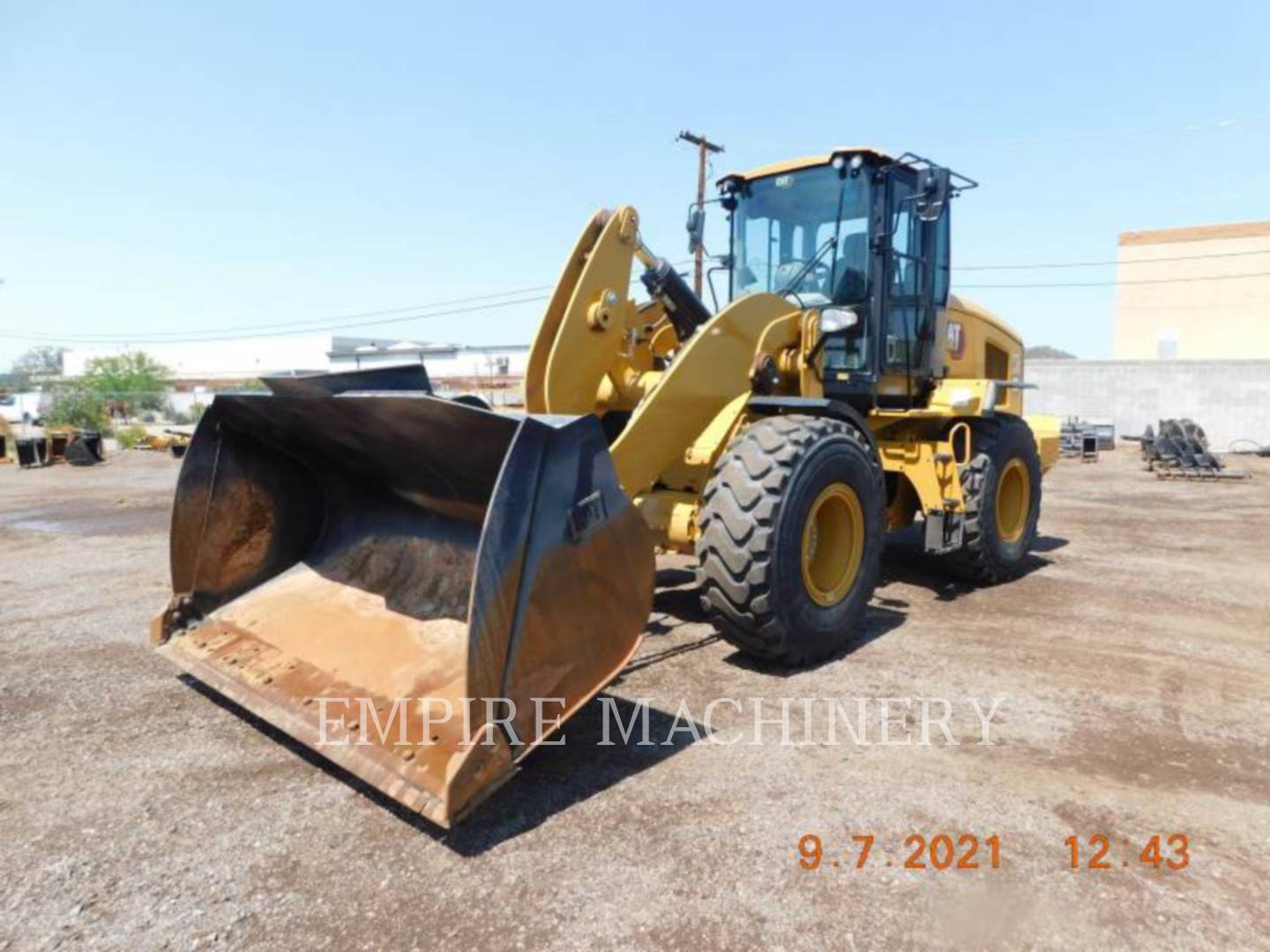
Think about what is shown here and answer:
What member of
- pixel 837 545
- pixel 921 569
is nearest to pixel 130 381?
pixel 921 569

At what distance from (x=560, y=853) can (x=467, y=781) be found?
0.39 meters

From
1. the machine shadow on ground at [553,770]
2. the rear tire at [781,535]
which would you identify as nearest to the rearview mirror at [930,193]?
the rear tire at [781,535]

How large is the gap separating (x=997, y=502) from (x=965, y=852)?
4326mm

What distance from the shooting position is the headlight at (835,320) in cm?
497

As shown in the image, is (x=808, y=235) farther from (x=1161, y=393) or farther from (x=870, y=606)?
(x=1161, y=393)

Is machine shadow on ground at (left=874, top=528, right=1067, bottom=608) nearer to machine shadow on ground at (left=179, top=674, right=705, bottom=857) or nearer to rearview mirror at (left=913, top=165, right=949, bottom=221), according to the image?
rearview mirror at (left=913, top=165, right=949, bottom=221)

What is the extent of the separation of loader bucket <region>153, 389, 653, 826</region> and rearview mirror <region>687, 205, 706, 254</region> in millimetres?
3042

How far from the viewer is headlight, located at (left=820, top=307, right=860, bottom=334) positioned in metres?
4.97

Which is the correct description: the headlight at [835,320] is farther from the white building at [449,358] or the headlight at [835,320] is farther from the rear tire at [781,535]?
the white building at [449,358]

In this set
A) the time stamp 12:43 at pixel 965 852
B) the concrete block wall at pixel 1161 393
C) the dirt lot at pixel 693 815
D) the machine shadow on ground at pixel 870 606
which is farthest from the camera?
the concrete block wall at pixel 1161 393

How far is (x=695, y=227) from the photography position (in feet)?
19.9

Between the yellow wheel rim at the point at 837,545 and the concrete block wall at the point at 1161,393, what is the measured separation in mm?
19634

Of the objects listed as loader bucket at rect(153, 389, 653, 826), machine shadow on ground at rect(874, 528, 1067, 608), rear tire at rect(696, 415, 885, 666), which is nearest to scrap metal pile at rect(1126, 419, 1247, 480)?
machine shadow on ground at rect(874, 528, 1067, 608)

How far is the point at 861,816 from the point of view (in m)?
2.84
